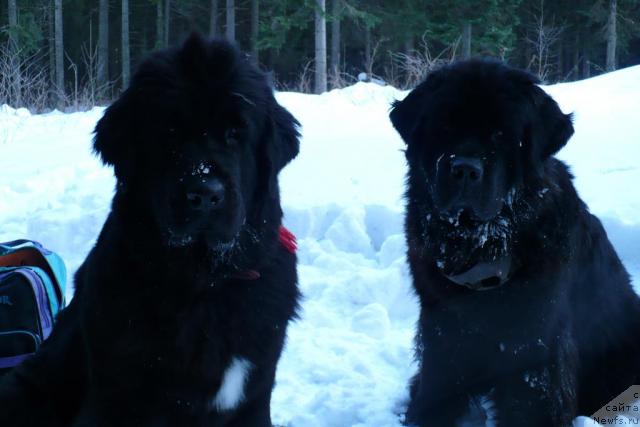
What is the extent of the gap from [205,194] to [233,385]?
27.3 inches

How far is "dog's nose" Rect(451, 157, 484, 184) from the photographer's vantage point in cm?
239

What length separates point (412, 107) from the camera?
2771 mm

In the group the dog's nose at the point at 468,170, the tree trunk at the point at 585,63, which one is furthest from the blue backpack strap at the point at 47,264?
the tree trunk at the point at 585,63

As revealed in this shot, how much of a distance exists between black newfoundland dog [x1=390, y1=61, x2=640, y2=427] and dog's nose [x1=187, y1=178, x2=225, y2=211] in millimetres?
971

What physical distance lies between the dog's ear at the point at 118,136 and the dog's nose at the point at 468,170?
123 cm

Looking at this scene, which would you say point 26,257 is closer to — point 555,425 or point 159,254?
point 159,254

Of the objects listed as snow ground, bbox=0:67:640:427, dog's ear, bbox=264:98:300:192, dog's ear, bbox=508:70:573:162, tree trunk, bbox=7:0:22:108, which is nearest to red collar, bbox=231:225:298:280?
dog's ear, bbox=264:98:300:192

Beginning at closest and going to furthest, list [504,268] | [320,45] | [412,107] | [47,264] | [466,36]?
1. [504,268]
2. [412,107]
3. [47,264]
4. [320,45]
5. [466,36]

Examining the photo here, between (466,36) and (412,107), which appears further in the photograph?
(466,36)

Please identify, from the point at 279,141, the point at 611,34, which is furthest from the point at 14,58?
the point at 611,34

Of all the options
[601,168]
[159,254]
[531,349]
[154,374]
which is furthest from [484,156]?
[601,168]

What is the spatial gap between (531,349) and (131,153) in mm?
1659

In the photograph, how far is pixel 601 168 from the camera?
4871mm

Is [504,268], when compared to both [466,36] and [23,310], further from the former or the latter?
[466,36]
